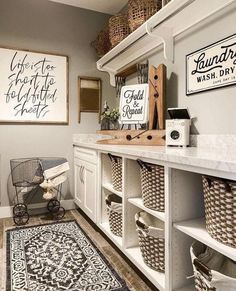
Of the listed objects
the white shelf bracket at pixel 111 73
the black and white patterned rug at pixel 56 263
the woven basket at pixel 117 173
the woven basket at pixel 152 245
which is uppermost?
the white shelf bracket at pixel 111 73

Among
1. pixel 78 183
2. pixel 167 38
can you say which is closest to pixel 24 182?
pixel 78 183

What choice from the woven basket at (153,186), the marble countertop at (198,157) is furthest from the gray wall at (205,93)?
the woven basket at (153,186)

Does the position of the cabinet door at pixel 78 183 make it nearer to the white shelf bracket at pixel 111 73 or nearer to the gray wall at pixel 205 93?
the white shelf bracket at pixel 111 73

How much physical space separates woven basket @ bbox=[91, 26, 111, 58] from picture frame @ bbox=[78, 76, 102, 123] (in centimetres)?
35

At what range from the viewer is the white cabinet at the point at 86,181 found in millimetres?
2318

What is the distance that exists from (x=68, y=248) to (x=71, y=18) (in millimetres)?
2608

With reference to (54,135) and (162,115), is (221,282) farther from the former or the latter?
(54,135)

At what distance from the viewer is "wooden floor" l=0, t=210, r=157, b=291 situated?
1.57 m

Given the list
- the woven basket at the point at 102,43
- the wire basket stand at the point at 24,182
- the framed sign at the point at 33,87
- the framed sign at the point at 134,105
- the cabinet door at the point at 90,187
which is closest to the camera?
the framed sign at the point at 134,105

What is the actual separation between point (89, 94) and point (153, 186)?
6.58 ft

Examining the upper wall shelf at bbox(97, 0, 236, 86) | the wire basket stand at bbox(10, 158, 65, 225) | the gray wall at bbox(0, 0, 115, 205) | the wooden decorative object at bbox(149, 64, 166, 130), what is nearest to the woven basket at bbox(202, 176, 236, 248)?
the wooden decorative object at bbox(149, 64, 166, 130)

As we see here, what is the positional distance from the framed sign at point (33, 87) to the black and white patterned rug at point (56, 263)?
4.21 feet

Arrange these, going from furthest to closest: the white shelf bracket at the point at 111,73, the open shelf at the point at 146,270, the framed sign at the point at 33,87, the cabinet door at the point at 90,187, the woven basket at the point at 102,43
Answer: the white shelf bracket at the point at 111,73, the woven basket at the point at 102,43, the framed sign at the point at 33,87, the cabinet door at the point at 90,187, the open shelf at the point at 146,270

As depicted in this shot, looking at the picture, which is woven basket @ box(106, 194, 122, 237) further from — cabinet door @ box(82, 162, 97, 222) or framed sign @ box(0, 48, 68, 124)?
framed sign @ box(0, 48, 68, 124)
